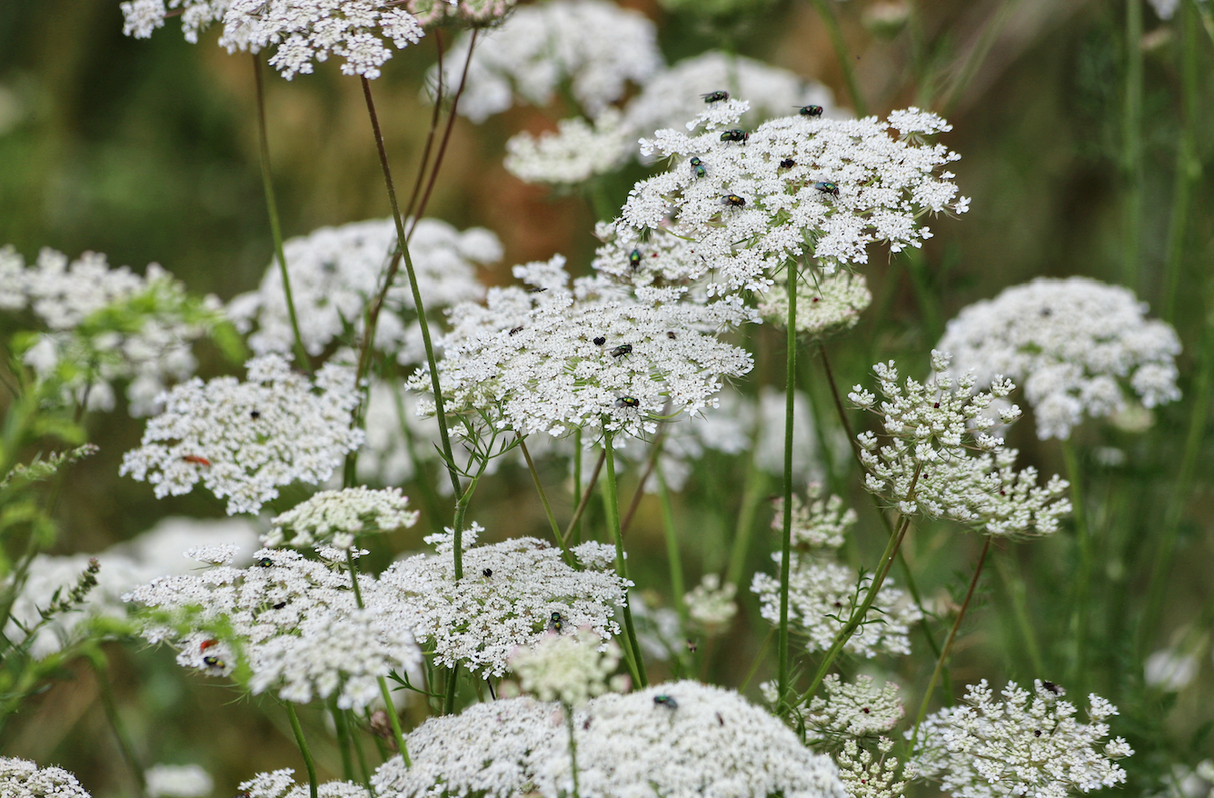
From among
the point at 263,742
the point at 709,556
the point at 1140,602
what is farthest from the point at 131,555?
the point at 1140,602

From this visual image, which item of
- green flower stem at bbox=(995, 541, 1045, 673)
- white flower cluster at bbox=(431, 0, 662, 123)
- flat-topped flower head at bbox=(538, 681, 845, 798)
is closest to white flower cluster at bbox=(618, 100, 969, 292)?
flat-topped flower head at bbox=(538, 681, 845, 798)

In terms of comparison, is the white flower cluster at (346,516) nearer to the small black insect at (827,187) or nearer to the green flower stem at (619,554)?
the green flower stem at (619,554)

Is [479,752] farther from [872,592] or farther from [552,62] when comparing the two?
[552,62]

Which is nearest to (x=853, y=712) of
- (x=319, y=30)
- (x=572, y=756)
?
(x=572, y=756)

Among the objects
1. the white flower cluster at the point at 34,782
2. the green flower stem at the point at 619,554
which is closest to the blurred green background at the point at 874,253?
Result: the green flower stem at the point at 619,554

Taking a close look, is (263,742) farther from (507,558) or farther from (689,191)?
(689,191)

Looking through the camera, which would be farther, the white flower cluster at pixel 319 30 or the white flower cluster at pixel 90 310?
the white flower cluster at pixel 90 310
